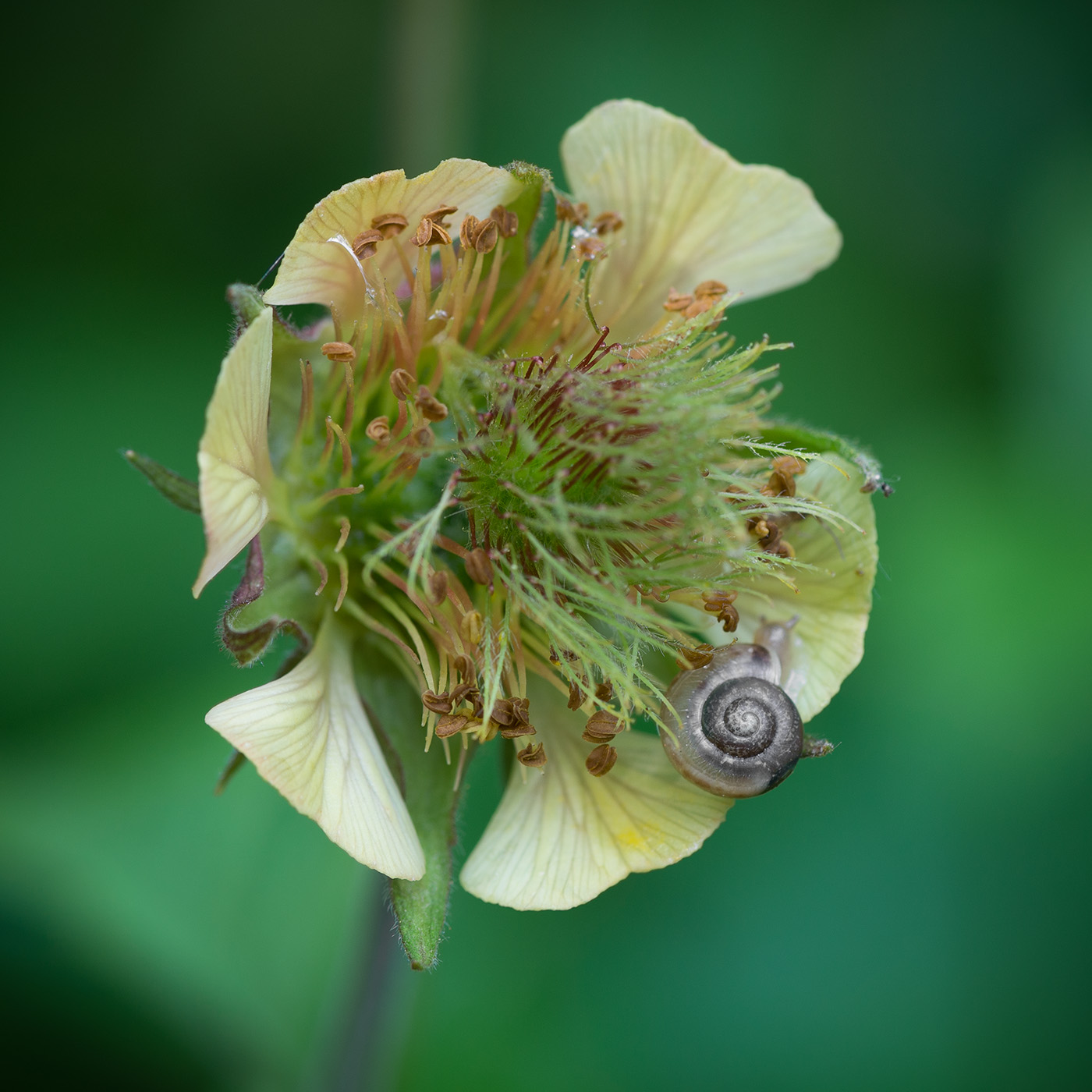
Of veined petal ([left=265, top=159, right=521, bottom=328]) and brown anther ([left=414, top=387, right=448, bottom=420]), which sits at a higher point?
veined petal ([left=265, top=159, right=521, bottom=328])

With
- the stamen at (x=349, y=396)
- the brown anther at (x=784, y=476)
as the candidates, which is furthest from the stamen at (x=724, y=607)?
the stamen at (x=349, y=396)

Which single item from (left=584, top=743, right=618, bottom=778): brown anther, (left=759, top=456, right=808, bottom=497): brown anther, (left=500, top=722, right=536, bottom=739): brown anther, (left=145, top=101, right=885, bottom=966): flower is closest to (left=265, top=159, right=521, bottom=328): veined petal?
(left=145, top=101, right=885, bottom=966): flower

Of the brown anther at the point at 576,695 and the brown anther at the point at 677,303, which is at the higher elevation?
the brown anther at the point at 677,303

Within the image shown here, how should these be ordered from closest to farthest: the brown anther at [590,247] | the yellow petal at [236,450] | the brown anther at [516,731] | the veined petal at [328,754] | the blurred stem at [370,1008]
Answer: the yellow petal at [236,450]
the veined petal at [328,754]
the brown anther at [516,731]
the brown anther at [590,247]
the blurred stem at [370,1008]

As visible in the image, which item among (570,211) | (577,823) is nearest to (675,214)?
(570,211)

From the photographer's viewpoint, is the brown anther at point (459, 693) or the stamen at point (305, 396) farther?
the stamen at point (305, 396)

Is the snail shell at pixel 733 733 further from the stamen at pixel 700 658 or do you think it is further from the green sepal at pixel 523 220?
the green sepal at pixel 523 220

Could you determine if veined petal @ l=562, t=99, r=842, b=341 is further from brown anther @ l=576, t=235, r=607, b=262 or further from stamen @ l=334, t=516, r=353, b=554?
stamen @ l=334, t=516, r=353, b=554

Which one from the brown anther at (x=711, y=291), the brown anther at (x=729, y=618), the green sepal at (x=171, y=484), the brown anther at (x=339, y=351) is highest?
the brown anther at (x=711, y=291)

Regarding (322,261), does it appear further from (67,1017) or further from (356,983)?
(67,1017)
